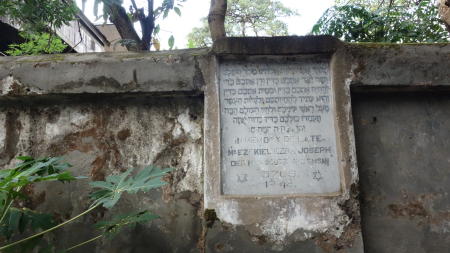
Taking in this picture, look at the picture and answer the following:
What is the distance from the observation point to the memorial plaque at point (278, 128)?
1992 millimetres

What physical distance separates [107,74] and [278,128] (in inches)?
38.5

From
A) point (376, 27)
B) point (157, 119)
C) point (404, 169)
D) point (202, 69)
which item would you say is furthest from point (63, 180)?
point (376, 27)

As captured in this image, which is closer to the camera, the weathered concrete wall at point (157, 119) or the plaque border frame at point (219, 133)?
the plaque border frame at point (219, 133)

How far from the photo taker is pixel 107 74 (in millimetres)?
2127

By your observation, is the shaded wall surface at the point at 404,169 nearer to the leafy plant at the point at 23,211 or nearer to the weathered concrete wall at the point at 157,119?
the weathered concrete wall at the point at 157,119

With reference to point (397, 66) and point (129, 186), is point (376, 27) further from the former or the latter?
point (129, 186)

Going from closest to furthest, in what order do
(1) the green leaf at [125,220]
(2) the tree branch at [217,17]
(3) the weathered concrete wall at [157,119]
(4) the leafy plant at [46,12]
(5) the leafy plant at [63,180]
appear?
(5) the leafy plant at [63,180] < (1) the green leaf at [125,220] < (3) the weathered concrete wall at [157,119] < (4) the leafy plant at [46,12] < (2) the tree branch at [217,17]

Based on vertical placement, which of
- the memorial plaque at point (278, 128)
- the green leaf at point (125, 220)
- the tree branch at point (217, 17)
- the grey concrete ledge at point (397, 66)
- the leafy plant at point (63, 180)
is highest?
the tree branch at point (217, 17)

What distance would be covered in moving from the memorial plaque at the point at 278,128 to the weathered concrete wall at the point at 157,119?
93mm

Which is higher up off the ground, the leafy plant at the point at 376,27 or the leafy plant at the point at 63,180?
the leafy plant at the point at 376,27

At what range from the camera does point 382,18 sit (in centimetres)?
439

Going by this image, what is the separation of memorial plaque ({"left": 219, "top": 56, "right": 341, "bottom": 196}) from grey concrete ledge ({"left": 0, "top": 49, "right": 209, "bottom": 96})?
21 centimetres

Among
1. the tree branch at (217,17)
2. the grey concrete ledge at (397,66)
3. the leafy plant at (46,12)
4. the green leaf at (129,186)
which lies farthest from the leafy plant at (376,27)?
the green leaf at (129,186)

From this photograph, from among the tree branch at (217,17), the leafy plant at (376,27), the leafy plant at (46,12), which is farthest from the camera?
the leafy plant at (376,27)
